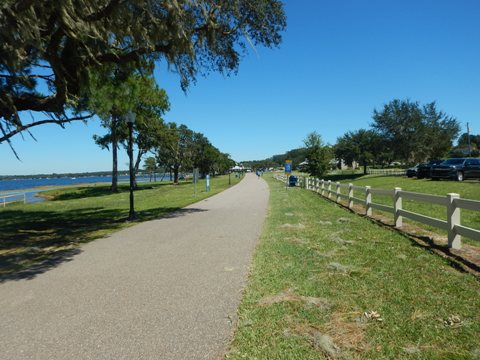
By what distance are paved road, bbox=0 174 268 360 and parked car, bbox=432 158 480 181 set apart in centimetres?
2457

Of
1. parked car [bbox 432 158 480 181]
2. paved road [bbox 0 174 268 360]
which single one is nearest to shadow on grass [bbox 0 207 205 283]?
paved road [bbox 0 174 268 360]

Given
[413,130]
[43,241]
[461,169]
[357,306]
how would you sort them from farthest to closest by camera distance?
[413,130] < [461,169] < [43,241] < [357,306]

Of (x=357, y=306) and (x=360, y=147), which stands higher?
(x=360, y=147)

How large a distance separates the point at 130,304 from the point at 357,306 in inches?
114

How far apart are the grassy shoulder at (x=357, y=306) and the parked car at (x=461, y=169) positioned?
2304 cm

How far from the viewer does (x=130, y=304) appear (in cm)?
469

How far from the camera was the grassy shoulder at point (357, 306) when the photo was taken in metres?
3.40

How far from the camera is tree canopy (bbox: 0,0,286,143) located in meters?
6.71

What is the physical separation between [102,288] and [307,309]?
310cm

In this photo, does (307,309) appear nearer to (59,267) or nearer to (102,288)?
(102,288)

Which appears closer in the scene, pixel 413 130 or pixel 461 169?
pixel 461 169

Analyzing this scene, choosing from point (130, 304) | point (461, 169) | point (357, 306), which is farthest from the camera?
point (461, 169)

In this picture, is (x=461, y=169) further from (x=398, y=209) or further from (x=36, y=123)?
(x=36, y=123)

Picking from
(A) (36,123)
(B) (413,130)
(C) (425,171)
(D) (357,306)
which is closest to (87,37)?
(A) (36,123)
